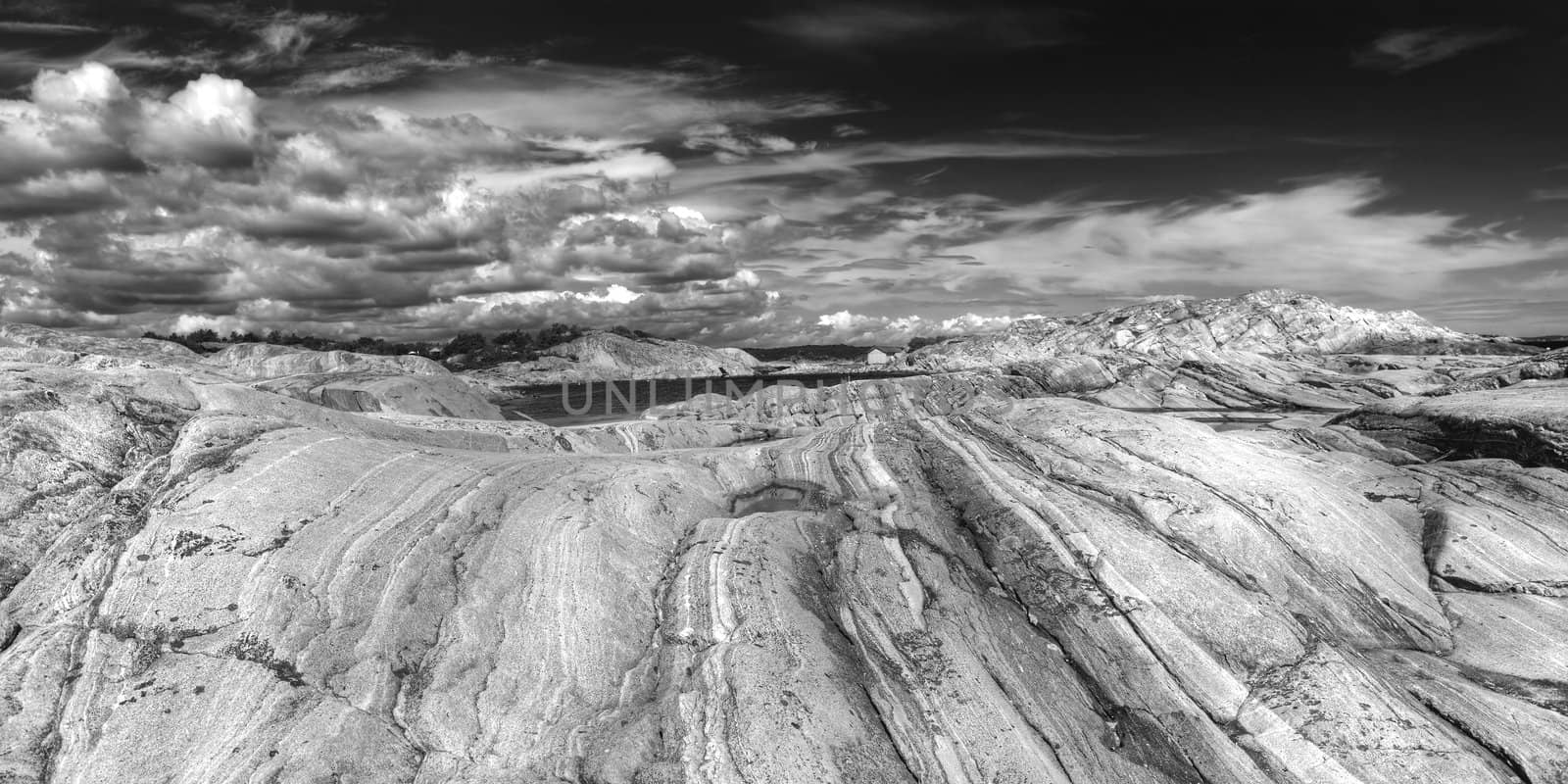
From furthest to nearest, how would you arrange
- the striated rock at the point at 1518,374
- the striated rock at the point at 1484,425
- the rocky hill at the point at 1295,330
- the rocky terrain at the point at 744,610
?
the rocky hill at the point at 1295,330
the striated rock at the point at 1518,374
the striated rock at the point at 1484,425
the rocky terrain at the point at 744,610

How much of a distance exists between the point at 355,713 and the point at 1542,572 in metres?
23.3

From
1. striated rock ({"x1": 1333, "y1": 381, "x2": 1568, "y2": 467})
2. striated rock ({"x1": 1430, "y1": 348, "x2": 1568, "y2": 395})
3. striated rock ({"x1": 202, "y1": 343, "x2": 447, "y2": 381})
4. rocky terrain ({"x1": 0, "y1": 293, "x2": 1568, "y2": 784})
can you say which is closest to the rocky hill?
striated rock ({"x1": 1430, "y1": 348, "x2": 1568, "y2": 395})

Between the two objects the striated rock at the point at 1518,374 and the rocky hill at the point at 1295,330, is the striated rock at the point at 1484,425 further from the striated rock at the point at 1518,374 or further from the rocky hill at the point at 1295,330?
the rocky hill at the point at 1295,330

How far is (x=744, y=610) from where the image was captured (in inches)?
519

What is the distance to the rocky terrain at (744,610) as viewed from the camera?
1074 centimetres

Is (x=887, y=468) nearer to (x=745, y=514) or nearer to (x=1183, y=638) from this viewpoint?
(x=745, y=514)

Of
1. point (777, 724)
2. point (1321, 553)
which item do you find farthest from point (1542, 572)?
point (777, 724)

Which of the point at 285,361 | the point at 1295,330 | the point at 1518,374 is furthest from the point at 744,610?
the point at 285,361

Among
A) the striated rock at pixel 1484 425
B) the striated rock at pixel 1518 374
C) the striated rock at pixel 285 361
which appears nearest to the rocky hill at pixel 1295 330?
the striated rock at pixel 1518 374

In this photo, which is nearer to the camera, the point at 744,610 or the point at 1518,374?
the point at 744,610

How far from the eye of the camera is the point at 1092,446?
58.2 feet

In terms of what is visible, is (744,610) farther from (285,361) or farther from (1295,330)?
(285,361)

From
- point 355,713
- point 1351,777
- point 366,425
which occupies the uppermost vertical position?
point 366,425

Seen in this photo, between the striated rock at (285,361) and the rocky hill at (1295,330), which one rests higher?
the rocky hill at (1295,330)
